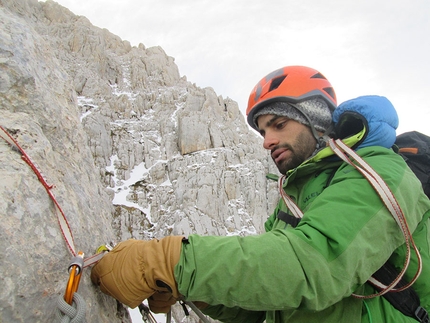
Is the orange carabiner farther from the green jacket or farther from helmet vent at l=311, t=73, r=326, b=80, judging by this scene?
helmet vent at l=311, t=73, r=326, b=80

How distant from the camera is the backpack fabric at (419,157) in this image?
119 inches

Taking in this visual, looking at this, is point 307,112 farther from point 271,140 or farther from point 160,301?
point 160,301

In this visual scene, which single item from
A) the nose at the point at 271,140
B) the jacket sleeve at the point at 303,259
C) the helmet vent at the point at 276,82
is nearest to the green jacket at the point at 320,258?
the jacket sleeve at the point at 303,259

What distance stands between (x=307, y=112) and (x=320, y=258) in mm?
2089

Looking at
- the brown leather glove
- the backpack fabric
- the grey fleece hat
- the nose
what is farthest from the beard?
the brown leather glove

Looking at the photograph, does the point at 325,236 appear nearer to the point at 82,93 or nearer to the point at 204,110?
the point at 204,110

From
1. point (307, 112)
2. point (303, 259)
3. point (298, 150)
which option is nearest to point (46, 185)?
point (303, 259)

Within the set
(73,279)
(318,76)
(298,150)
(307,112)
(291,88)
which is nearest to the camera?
(73,279)

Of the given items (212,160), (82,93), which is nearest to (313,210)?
(212,160)

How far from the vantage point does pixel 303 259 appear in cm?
166

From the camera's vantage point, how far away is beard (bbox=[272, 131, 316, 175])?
3.08 meters

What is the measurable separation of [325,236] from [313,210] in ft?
0.69

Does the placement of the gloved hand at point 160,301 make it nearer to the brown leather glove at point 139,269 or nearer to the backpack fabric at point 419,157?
the brown leather glove at point 139,269

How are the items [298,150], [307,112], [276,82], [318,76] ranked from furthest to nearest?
[318,76] → [276,82] → [307,112] → [298,150]
